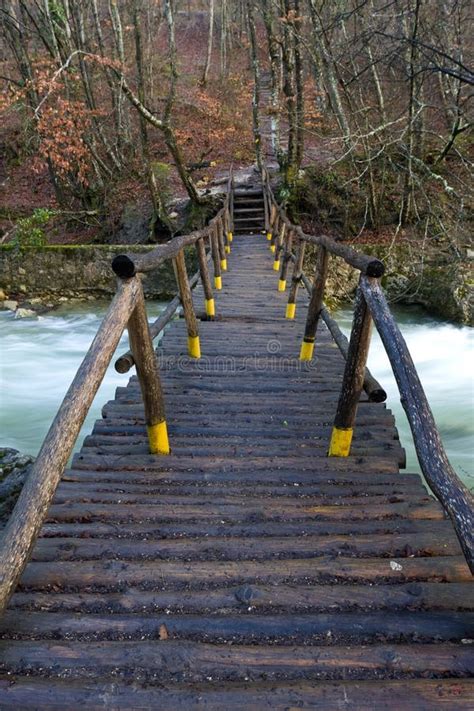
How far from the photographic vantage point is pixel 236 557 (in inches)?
82.7

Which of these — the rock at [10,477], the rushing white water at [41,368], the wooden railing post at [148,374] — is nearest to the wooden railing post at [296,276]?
the rushing white water at [41,368]

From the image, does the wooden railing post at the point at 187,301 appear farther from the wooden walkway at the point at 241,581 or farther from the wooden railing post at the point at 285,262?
the wooden railing post at the point at 285,262

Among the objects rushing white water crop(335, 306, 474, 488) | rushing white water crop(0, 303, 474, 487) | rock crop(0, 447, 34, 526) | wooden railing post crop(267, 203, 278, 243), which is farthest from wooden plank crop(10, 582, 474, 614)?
wooden railing post crop(267, 203, 278, 243)

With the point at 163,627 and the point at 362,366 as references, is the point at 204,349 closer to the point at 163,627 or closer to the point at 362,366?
the point at 362,366

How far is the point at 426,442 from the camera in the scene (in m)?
1.87

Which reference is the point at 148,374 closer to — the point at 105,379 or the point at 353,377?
the point at 353,377

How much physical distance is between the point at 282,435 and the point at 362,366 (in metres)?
0.89

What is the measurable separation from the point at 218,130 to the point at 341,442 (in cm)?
1943

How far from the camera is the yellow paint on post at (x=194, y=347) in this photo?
196 inches

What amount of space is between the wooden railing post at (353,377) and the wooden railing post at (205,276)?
10.8ft

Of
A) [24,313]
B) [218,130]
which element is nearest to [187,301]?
[24,313]

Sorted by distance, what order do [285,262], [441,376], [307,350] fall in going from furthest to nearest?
[441,376] < [285,262] < [307,350]

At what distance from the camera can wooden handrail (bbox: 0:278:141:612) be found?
5.07ft

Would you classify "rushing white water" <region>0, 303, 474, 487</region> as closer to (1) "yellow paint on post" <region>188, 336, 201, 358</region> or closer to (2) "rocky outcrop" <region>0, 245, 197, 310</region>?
(2) "rocky outcrop" <region>0, 245, 197, 310</region>
